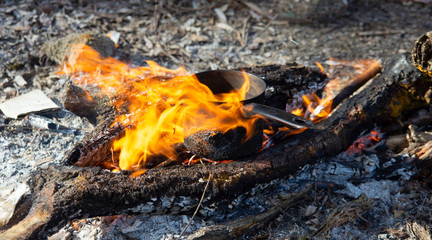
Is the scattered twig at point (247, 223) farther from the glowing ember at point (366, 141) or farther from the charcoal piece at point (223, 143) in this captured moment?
the glowing ember at point (366, 141)

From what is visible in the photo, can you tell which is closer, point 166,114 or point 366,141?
point 166,114

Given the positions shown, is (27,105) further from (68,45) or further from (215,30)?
(215,30)

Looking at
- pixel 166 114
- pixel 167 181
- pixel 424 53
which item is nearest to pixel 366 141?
pixel 424 53

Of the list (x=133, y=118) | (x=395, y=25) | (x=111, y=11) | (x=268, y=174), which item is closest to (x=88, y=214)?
(x=133, y=118)

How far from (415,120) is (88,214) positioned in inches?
123

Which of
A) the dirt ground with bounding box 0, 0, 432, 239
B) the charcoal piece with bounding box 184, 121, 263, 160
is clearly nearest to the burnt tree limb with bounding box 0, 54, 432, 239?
the charcoal piece with bounding box 184, 121, 263, 160

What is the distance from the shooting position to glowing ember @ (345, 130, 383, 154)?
3.58m

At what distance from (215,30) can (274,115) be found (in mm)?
4182

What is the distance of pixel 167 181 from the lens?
2592mm

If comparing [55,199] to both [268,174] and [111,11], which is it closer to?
[268,174]

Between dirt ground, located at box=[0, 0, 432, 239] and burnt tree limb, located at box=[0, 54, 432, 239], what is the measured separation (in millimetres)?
2566

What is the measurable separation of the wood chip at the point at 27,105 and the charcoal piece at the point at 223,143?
2140 millimetres

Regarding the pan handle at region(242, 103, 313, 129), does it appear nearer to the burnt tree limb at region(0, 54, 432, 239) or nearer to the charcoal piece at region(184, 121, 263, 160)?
the charcoal piece at region(184, 121, 263, 160)

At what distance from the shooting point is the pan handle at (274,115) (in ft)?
8.21
